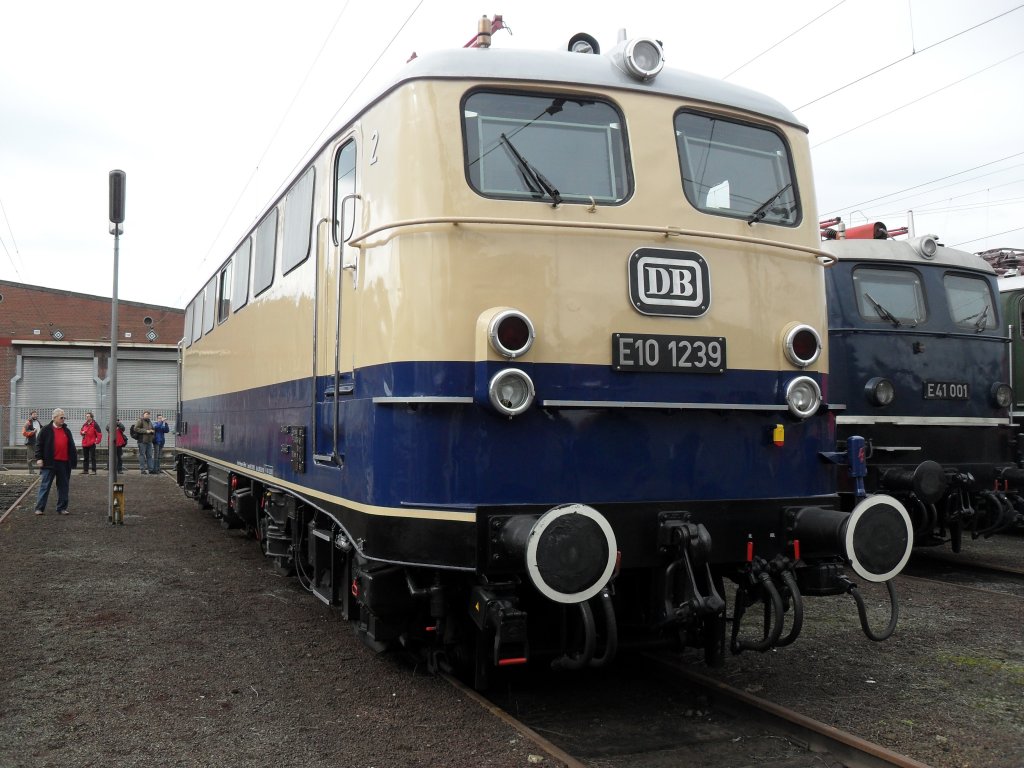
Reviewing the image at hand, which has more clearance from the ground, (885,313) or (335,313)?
(885,313)

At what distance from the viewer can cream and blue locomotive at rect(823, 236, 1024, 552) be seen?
913cm

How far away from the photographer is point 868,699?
208 inches

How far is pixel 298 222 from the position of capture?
267 inches

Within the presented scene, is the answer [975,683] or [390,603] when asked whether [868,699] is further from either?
[390,603]

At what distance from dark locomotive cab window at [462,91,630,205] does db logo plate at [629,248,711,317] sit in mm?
379

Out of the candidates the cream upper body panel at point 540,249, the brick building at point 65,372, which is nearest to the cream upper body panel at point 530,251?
the cream upper body panel at point 540,249

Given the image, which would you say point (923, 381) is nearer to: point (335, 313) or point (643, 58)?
point (643, 58)

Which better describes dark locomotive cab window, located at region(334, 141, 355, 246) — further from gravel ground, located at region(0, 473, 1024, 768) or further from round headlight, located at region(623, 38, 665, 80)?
gravel ground, located at region(0, 473, 1024, 768)

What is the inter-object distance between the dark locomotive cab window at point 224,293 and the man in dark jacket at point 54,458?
494 cm

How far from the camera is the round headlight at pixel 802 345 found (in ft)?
17.1

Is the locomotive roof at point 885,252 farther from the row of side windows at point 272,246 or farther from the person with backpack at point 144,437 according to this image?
the person with backpack at point 144,437

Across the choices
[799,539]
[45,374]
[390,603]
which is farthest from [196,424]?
[45,374]

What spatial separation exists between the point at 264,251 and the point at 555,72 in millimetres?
4018

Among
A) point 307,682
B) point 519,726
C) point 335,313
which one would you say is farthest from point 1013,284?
point 307,682
